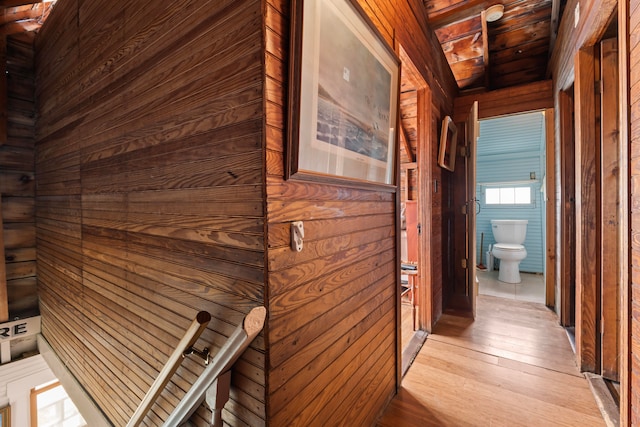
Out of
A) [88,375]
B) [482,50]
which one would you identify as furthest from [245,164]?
[482,50]

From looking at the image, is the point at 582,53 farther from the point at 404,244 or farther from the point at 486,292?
the point at 486,292

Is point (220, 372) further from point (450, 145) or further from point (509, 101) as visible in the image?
point (509, 101)

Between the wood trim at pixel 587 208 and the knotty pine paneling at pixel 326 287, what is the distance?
1.26 meters

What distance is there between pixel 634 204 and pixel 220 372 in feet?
5.31

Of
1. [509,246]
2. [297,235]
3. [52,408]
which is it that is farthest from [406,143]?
[52,408]

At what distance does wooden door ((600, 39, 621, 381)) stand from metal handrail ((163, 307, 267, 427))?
2107 millimetres

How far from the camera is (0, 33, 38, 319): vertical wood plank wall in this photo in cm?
258

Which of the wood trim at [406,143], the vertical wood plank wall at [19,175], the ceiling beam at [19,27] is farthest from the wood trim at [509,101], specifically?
the vertical wood plank wall at [19,175]

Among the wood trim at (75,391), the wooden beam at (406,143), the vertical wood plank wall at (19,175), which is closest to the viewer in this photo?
the wood trim at (75,391)

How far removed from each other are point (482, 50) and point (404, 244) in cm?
231

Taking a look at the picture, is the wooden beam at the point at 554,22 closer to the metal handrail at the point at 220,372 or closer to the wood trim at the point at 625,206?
the wood trim at the point at 625,206

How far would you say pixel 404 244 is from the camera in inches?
144

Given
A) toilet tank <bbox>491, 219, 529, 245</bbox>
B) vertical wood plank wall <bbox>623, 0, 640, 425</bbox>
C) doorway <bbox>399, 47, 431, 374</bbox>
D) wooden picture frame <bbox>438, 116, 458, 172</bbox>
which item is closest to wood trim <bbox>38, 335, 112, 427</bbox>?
doorway <bbox>399, 47, 431, 374</bbox>

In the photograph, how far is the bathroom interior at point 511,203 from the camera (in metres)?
4.07
